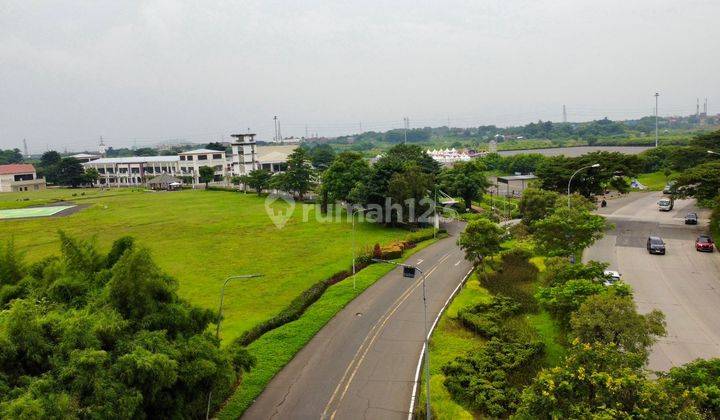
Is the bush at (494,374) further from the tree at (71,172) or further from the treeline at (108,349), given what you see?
the tree at (71,172)

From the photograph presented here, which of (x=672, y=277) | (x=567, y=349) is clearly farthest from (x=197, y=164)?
(x=567, y=349)

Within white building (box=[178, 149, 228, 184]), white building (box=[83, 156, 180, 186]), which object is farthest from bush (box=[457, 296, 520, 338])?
white building (box=[83, 156, 180, 186])

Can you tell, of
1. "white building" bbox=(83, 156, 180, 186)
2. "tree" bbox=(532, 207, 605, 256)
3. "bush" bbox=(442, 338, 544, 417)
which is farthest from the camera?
"white building" bbox=(83, 156, 180, 186)

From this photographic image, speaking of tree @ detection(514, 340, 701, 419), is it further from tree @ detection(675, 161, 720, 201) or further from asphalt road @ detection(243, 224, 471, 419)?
tree @ detection(675, 161, 720, 201)

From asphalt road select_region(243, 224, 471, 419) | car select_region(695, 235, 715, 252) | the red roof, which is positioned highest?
the red roof

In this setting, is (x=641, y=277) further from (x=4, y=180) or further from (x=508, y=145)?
(x=508, y=145)

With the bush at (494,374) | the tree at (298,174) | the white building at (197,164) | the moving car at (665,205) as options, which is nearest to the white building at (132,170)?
the white building at (197,164)

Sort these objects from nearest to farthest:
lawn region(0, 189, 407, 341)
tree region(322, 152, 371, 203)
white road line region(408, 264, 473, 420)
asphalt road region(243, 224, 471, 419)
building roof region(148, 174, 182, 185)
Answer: white road line region(408, 264, 473, 420) < asphalt road region(243, 224, 471, 419) < lawn region(0, 189, 407, 341) < tree region(322, 152, 371, 203) < building roof region(148, 174, 182, 185)

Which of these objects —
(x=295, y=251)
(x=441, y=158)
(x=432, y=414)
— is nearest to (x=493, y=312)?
(x=432, y=414)
